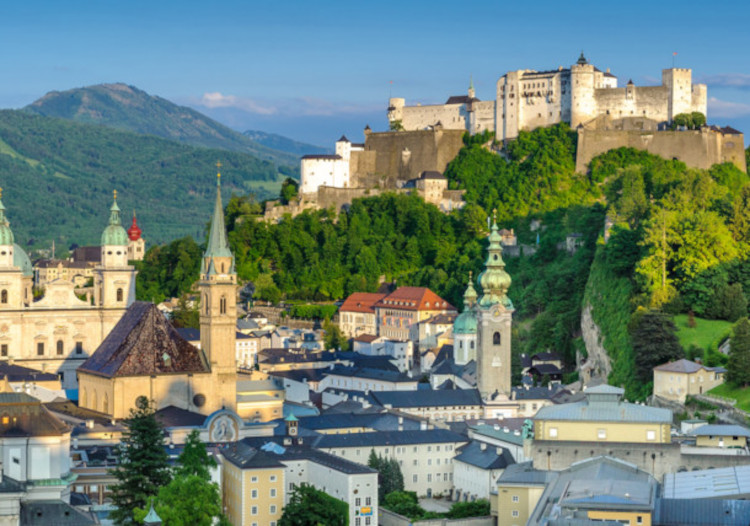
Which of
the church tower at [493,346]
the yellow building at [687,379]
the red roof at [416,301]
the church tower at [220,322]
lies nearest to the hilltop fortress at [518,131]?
the red roof at [416,301]

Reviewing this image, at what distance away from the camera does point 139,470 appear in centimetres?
5012

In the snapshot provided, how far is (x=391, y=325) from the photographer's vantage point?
105500mm

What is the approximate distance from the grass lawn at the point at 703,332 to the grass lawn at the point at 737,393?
17.0 feet

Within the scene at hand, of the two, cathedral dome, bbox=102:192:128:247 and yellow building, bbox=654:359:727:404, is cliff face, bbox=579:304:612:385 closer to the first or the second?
yellow building, bbox=654:359:727:404

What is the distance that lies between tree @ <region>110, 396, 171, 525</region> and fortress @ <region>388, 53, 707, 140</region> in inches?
2685

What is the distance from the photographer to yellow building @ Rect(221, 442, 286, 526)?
52312 millimetres

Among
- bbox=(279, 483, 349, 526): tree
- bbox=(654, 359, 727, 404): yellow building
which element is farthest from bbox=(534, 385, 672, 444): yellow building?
bbox=(654, 359, 727, 404): yellow building

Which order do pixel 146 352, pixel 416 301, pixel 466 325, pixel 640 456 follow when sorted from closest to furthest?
1. pixel 640 456
2. pixel 146 352
3. pixel 466 325
4. pixel 416 301

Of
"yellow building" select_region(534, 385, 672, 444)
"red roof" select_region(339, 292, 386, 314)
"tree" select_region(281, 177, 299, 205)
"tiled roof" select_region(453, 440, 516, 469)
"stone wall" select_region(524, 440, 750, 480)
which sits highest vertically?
"tree" select_region(281, 177, 299, 205)

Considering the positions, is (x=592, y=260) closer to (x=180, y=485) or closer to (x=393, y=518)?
(x=393, y=518)

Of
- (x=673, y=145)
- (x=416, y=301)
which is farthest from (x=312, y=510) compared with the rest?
(x=673, y=145)

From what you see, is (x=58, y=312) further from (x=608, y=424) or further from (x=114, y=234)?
(x=608, y=424)

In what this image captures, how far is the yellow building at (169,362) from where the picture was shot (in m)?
63.6

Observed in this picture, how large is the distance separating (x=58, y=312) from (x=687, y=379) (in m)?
32.6
